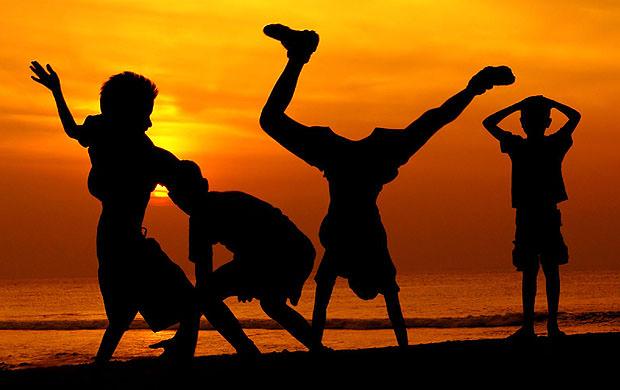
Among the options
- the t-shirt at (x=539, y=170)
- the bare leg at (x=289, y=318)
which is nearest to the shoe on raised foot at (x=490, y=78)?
the bare leg at (x=289, y=318)

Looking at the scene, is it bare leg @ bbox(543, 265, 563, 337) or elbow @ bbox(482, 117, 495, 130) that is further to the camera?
elbow @ bbox(482, 117, 495, 130)

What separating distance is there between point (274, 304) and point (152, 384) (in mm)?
1128

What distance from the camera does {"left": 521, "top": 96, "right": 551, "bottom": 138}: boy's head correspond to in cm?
888

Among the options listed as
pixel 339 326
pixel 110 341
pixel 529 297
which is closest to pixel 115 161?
pixel 110 341

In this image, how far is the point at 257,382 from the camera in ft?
17.4

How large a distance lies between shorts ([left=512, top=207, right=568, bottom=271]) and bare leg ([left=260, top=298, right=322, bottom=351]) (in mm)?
3095

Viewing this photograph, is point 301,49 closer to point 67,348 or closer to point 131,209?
point 131,209

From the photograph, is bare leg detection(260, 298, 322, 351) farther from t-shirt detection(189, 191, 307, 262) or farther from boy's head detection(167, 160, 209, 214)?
boy's head detection(167, 160, 209, 214)

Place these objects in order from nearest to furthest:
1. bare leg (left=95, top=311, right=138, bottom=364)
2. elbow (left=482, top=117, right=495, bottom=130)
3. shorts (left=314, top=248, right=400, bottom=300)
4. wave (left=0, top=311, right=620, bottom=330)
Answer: bare leg (left=95, top=311, right=138, bottom=364) → shorts (left=314, top=248, right=400, bottom=300) → elbow (left=482, top=117, right=495, bottom=130) → wave (left=0, top=311, right=620, bottom=330)

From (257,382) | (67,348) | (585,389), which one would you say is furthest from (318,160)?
(67,348)

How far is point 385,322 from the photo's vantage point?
41844 millimetres

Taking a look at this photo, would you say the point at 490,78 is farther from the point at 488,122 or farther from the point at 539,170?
the point at 488,122

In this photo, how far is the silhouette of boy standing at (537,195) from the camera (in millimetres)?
8883

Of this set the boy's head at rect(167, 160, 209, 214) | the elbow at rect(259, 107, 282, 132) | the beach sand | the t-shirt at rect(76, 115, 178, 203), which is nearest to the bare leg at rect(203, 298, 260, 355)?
the beach sand
